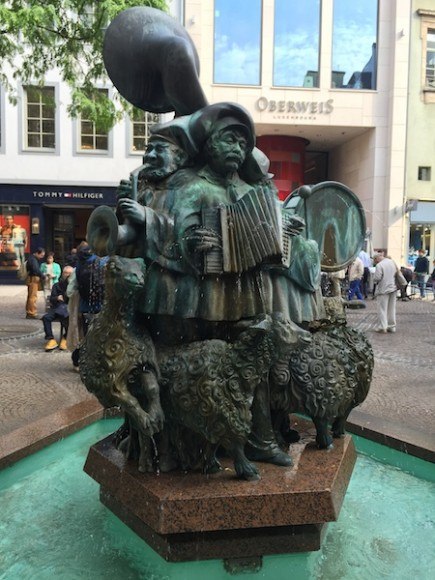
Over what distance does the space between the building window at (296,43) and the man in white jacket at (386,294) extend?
1326 cm

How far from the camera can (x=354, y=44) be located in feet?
74.6

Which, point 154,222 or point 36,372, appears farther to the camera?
point 36,372

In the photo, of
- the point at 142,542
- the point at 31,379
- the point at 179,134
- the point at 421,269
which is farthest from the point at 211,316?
the point at 421,269

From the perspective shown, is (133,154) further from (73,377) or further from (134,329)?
(134,329)

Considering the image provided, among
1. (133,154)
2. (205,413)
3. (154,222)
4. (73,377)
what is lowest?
(73,377)

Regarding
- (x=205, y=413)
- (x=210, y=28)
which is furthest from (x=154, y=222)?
(x=210, y=28)

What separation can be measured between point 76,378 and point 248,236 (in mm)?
4876

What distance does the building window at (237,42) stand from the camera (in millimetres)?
21891

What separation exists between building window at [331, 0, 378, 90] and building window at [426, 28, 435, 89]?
234 cm

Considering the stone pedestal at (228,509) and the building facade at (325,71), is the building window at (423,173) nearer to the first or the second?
the building facade at (325,71)

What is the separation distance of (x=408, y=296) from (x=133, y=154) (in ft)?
37.8

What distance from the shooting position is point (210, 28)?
2181 centimetres

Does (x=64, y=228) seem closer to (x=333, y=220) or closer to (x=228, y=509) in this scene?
(x=333, y=220)

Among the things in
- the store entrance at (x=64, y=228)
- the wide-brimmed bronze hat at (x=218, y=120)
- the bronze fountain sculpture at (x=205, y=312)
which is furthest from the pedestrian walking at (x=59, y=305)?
the store entrance at (x=64, y=228)
